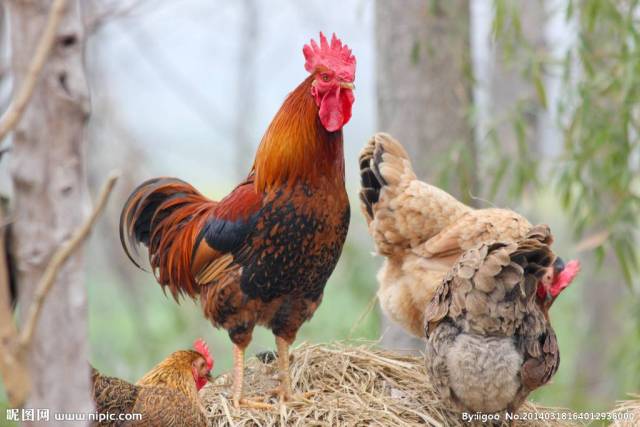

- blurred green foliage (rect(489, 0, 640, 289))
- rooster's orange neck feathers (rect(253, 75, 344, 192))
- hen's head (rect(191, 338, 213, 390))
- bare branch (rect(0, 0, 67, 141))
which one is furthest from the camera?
blurred green foliage (rect(489, 0, 640, 289))

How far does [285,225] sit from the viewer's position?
3.07 metres

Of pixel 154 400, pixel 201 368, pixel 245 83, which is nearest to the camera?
pixel 154 400

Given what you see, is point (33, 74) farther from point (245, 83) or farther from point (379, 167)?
point (245, 83)

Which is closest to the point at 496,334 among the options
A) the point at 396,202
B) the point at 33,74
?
the point at 396,202

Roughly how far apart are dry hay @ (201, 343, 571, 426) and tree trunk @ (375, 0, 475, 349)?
4.02ft

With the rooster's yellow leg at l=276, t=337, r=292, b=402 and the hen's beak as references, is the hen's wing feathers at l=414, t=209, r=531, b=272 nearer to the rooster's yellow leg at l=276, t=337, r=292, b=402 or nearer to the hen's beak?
the hen's beak

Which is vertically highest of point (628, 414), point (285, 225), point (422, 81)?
point (422, 81)

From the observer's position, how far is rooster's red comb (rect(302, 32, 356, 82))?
9.89 feet

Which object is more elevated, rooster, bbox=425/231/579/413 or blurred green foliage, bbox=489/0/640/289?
blurred green foliage, bbox=489/0/640/289

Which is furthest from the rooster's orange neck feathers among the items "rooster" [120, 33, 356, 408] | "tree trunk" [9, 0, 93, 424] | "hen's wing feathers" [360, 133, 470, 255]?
"tree trunk" [9, 0, 93, 424]

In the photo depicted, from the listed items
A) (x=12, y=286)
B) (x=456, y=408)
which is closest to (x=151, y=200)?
(x=456, y=408)

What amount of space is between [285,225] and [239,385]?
2.61ft

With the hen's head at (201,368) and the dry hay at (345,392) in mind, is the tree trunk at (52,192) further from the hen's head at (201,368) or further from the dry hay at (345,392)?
the hen's head at (201,368)

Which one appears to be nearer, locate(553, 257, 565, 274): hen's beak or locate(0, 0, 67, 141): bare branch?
locate(0, 0, 67, 141): bare branch
